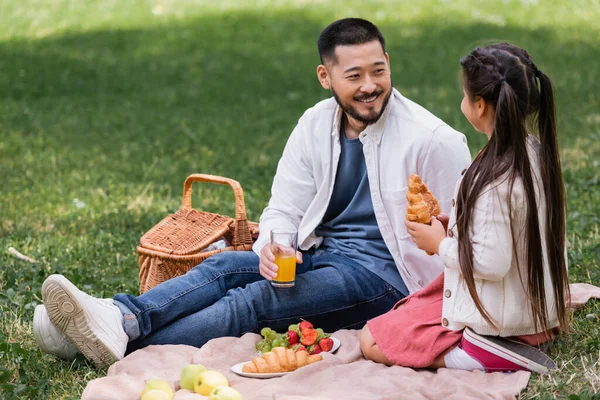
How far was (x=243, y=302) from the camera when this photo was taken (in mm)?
4312

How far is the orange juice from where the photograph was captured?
4.23 meters

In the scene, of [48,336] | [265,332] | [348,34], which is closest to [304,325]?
[265,332]

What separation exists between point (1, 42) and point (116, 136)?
486 cm

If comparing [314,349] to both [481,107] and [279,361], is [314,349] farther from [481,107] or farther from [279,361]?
[481,107]

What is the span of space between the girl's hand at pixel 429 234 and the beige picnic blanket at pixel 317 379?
51 cm

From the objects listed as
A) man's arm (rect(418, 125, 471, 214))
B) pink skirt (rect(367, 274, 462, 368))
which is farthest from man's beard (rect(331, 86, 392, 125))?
pink skirt (rect(367, 274, 462, 368))

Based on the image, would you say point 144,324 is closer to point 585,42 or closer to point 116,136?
point 116,136

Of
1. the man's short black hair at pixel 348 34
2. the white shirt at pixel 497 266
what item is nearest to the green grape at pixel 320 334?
the white shirt at pixel 497 266

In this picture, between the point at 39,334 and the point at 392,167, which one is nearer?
the point at 39,334

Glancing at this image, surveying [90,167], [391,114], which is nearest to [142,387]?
[391,114]

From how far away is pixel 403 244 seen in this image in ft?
14.2

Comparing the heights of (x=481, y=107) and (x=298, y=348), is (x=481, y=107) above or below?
above

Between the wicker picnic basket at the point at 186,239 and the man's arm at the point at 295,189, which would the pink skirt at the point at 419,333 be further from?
the wicker picnic basket at the point at 186,239

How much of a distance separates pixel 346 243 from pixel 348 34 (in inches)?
39.5
